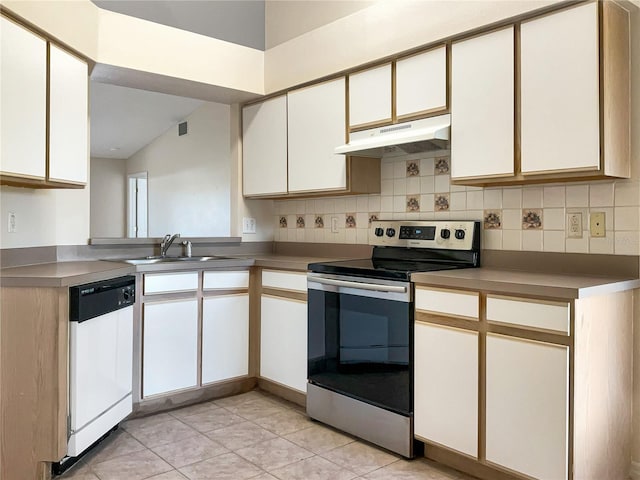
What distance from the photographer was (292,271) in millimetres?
3150

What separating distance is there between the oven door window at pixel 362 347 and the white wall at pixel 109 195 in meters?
6.62

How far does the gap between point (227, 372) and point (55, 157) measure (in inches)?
63.7

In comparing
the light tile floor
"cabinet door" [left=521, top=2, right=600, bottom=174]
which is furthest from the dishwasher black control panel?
"cabinet door" [left=521, top=2, right=600, bottom=174]

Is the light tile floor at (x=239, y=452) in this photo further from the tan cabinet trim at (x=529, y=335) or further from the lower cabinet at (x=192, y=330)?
the tan cabinet trim at (x=529, y=335)

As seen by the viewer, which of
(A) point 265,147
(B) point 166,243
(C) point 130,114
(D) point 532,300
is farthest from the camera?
(C) point 130,114

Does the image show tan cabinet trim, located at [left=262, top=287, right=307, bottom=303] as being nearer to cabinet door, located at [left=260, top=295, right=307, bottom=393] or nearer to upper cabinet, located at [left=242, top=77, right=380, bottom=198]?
cabinet door, located at [left=260, top=295, right=307, bottom=393]

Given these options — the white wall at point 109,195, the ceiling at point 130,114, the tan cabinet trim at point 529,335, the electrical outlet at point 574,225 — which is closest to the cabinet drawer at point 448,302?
the tan cabinet trim at point 529,335

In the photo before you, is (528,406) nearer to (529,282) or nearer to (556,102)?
(529,282)

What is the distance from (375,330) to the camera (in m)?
2.56

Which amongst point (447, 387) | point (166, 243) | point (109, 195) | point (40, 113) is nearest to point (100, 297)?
point (40, 113)

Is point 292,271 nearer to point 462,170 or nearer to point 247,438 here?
point 247,438

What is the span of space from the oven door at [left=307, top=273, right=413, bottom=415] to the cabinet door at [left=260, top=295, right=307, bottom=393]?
144 millimetres

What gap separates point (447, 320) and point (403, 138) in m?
Result: 0.96

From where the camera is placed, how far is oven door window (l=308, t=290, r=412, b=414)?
2451 millimetres
